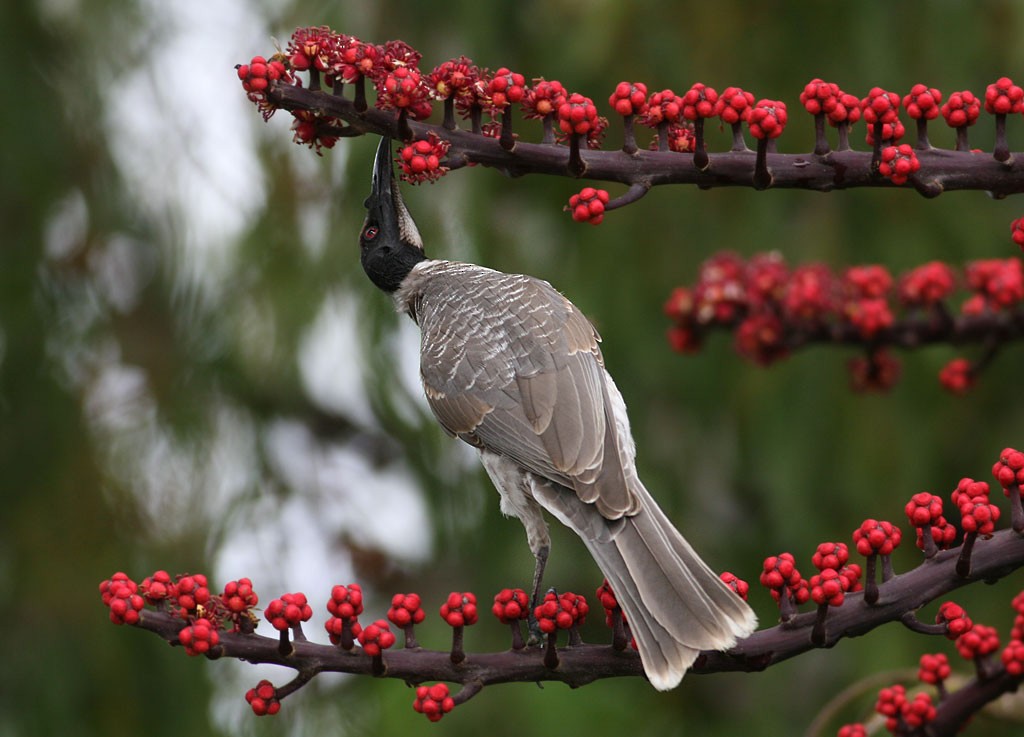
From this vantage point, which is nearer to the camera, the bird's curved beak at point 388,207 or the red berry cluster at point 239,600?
the red berry cluster at point 239,600

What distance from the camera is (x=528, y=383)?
10.4 ft

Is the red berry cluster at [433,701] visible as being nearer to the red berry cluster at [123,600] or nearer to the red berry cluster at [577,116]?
the red berry cluster at [123,600]

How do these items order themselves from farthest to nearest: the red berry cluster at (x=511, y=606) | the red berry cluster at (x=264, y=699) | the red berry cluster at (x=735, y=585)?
the red berry cluster at (x=735, y=585)
the red berry cluster at (x=511, y=606)
the red berry cluster at (x=264, y=699)

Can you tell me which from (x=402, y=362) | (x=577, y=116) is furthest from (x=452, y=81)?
(x=402, y=362)

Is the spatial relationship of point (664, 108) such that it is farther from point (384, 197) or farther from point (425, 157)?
point (384, 197)

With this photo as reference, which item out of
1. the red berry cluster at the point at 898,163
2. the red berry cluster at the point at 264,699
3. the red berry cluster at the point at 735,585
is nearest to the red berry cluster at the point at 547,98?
the red berry cluster at the point at 898,163

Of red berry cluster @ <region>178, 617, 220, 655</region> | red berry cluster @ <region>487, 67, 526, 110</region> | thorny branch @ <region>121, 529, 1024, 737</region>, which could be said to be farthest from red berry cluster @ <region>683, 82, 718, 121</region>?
red berry cluster @ <region>178, 617, 220, 655</region>

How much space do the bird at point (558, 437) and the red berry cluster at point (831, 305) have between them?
56 centimetres

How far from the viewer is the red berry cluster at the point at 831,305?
3.43 m

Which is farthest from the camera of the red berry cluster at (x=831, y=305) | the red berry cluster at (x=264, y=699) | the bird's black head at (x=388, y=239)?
the bird's black head at (x=388, y=239)

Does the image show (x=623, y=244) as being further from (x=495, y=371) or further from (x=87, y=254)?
(x=87, y=254)

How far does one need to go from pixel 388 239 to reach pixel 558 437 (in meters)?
1.12

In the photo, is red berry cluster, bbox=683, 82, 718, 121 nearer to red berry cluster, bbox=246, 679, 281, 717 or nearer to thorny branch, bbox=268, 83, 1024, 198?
thorny branch, bbox=268, 83, 1024, 198

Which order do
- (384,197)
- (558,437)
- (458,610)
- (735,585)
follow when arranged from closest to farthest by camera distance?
(458,610) < (735,585) < (558,437) < (384,197)
